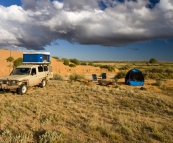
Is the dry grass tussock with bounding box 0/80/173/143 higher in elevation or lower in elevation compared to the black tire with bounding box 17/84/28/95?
lower

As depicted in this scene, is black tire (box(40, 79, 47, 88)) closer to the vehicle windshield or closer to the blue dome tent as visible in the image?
the vehicle windshield

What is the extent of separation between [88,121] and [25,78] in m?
6.56

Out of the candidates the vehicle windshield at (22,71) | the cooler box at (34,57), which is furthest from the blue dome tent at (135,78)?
the vehicle windshield at (22,71)

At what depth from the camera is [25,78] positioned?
37.8 feet

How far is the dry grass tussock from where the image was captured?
536 cm

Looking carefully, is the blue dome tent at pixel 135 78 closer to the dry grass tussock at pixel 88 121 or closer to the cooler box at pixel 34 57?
the dry grass tussock at pixel 88 121

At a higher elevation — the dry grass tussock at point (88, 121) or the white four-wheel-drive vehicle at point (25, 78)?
the white four-wheel-drive vehicle at point (25, 78)

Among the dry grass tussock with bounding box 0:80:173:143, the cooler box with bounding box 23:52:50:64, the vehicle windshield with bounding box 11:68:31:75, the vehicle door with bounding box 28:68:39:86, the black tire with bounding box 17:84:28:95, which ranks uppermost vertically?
the cooler box with bounding box 23:52:50:64

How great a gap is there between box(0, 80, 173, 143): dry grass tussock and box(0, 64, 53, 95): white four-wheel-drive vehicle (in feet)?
7.01

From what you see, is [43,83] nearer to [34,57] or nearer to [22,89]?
[34,57]

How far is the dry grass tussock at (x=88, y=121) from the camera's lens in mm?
5355

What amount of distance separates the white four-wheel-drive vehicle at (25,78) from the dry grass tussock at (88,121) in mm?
2137

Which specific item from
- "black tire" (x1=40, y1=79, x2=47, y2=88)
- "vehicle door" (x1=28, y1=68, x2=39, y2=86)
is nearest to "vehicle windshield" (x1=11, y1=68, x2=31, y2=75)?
"vehicle door" (x1=28, y1=68, x2=39, y2=86)

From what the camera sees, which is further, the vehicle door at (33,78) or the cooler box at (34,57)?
the cooler box at (34,57)
